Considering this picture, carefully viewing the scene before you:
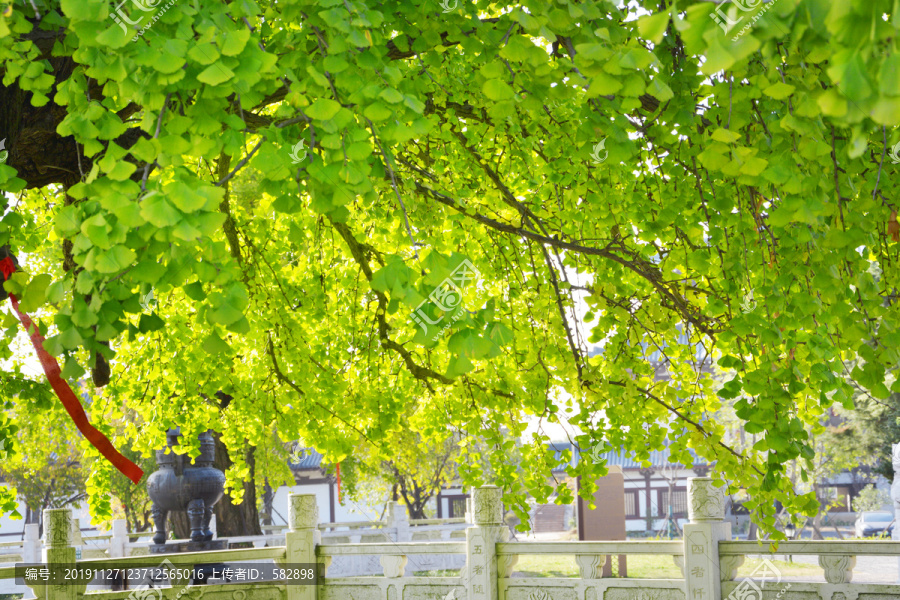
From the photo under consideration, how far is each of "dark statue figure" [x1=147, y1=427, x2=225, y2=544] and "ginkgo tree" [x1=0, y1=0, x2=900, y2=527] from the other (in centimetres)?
94

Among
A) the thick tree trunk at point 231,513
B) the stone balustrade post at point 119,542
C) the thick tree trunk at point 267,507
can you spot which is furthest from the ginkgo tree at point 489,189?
the thick tree trunk at point 267,507

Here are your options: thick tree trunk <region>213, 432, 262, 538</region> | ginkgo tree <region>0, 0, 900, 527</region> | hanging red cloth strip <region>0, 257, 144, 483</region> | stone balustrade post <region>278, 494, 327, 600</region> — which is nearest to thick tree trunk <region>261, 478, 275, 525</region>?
thick tree trunk <region>213, 432, 262, 538</region>

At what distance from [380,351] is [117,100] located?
3.95 metres

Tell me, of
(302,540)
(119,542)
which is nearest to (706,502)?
(302,540)

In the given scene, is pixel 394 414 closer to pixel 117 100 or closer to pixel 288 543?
pixel 288 543

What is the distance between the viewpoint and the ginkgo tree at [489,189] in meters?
1.95

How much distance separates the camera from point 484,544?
8.14 metres

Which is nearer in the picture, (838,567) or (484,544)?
(838,567)

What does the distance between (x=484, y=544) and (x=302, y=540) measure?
1.98m

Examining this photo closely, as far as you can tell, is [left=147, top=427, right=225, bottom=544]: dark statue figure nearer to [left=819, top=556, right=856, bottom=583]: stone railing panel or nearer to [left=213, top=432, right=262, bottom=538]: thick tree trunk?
[left=213, top=432, right=262, bottom=538]: thick tree trunk

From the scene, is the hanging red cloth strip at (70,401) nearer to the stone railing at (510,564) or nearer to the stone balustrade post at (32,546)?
the stone railing at (510,564)

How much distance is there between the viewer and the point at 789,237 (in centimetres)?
315

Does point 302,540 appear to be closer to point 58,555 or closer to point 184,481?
point 184,481

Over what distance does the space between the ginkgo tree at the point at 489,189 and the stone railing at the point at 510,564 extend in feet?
5.63
